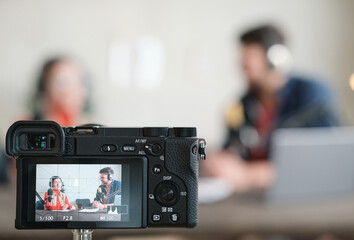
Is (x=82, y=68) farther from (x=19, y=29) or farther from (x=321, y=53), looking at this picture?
(x=321, y=53)

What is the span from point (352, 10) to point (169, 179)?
3.37 metres

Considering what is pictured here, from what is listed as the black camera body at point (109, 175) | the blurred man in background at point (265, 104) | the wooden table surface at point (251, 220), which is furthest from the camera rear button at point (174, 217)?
the blurred man in background at point (265, 104)

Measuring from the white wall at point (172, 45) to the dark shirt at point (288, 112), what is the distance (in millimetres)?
123

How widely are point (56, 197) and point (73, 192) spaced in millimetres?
26

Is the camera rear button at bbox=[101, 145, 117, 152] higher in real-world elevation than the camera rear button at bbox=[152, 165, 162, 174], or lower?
higher

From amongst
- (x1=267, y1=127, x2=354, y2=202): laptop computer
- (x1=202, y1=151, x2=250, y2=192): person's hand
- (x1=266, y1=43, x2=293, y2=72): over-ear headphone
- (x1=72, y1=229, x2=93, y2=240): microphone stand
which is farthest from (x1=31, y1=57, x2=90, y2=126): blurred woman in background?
(x1=72, y1=229, x2=93, y2=240): microphone stand

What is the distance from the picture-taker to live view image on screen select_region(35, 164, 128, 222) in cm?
78

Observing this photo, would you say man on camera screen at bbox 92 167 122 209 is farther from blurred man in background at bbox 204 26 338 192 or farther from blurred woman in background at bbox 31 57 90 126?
blurred woman in background at bbox 31 57 90 126

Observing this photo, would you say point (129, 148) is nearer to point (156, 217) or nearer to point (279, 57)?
point (156, 217)

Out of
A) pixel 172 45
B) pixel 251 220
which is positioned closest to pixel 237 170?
pixel 172 45

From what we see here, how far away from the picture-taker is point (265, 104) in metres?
3.61

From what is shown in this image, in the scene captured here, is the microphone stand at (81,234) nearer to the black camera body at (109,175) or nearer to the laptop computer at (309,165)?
the black camera body at (109,175)

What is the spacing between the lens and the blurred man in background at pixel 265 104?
3.49 metres

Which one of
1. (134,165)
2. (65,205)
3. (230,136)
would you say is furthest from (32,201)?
(230,136)
